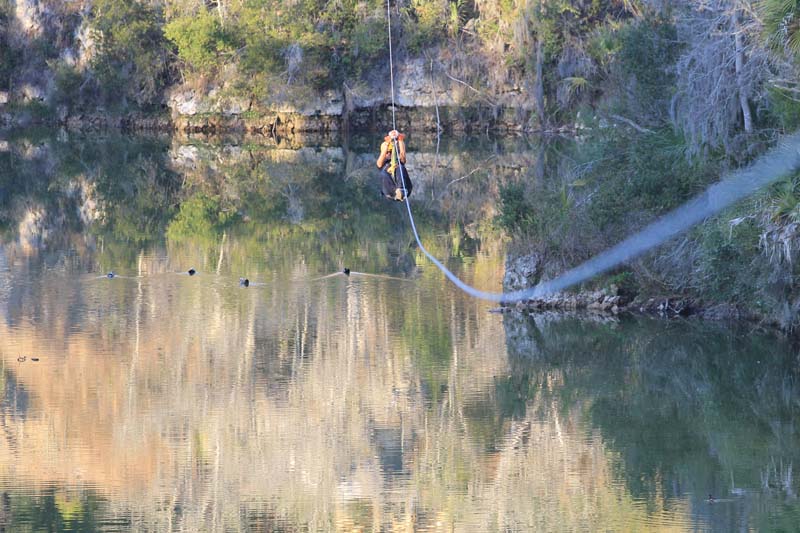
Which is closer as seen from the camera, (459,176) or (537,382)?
(537,382)

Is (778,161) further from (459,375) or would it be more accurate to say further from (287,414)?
(287,414)

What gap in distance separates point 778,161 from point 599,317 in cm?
447

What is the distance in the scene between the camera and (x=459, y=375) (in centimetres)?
1673

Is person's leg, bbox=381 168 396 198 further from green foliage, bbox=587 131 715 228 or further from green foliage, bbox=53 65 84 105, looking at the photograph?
green foliage, bbox=53 65 84 105

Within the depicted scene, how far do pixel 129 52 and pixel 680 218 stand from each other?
50.7 m

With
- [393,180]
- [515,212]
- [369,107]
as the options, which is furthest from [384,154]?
[369,107]

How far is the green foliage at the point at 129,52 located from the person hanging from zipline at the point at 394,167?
156 feet

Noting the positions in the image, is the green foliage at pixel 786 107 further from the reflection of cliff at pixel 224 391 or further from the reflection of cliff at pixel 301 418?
the reflection of cliff at pixel 224 391

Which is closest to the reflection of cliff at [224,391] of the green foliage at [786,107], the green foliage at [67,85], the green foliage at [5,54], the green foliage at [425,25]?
the green foliage at [786,107]

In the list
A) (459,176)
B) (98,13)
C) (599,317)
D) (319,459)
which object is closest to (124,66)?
(98,13)

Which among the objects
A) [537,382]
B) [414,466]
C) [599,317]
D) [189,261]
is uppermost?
[189,261]

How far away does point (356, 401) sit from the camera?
15.6 meters

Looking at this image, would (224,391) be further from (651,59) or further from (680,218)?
(651,59)

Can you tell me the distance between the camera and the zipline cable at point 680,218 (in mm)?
16125
